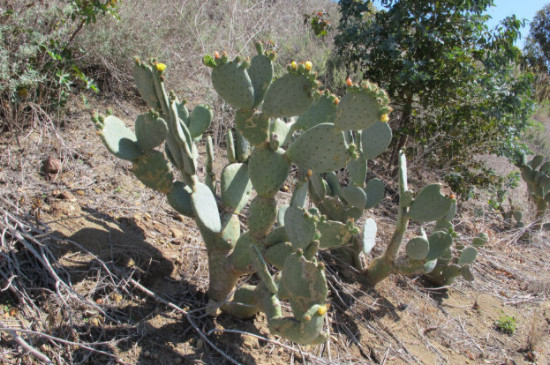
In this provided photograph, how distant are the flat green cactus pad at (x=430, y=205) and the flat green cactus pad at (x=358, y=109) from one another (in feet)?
4.00

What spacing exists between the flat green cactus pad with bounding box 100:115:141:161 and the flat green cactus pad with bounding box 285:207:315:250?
0.84m

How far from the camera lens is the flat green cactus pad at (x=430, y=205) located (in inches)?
105

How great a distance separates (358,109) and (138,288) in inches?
57.6

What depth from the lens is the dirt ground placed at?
193 cm

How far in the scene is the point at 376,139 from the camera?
2816mm

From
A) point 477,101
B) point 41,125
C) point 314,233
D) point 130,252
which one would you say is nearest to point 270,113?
point 314,233

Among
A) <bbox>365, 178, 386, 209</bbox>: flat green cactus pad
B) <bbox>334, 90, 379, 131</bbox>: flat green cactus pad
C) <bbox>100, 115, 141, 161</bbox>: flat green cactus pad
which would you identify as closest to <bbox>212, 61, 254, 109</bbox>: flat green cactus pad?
<bbox>334, 90, 379, 131</bbox>: flat green cactus pad

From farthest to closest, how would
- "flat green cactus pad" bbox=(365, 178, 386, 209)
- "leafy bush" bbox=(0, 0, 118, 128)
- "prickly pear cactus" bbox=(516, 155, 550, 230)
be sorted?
"prickly pear cactus" bbox=(516, 155, 550, 230) → "flat green cactus pad" bbox=(365, 178, 386, 209) → "leafy bush" bbox=(0, 0, 118, 128)

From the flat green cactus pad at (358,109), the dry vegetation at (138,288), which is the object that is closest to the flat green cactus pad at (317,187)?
the dry vegetation at (138,288)

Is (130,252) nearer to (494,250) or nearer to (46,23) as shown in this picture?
(46,23)

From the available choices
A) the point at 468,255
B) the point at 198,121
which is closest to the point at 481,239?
the point at 468,255

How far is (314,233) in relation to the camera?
5.64 ft

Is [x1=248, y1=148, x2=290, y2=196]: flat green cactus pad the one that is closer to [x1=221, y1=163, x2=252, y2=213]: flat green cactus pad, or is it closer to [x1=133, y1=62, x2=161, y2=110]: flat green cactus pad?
[x1=221, y1=163, x2=252, y2=213]: flat green cactus pad

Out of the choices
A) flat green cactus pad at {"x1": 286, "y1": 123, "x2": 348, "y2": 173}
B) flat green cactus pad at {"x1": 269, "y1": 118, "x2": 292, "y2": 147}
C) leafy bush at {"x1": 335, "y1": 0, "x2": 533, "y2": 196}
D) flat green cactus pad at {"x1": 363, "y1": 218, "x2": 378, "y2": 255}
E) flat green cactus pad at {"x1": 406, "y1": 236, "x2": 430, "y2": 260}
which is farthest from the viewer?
leafy bush at {"x1": 335, "y1": 0, "x2": 533, "y2": 196}
